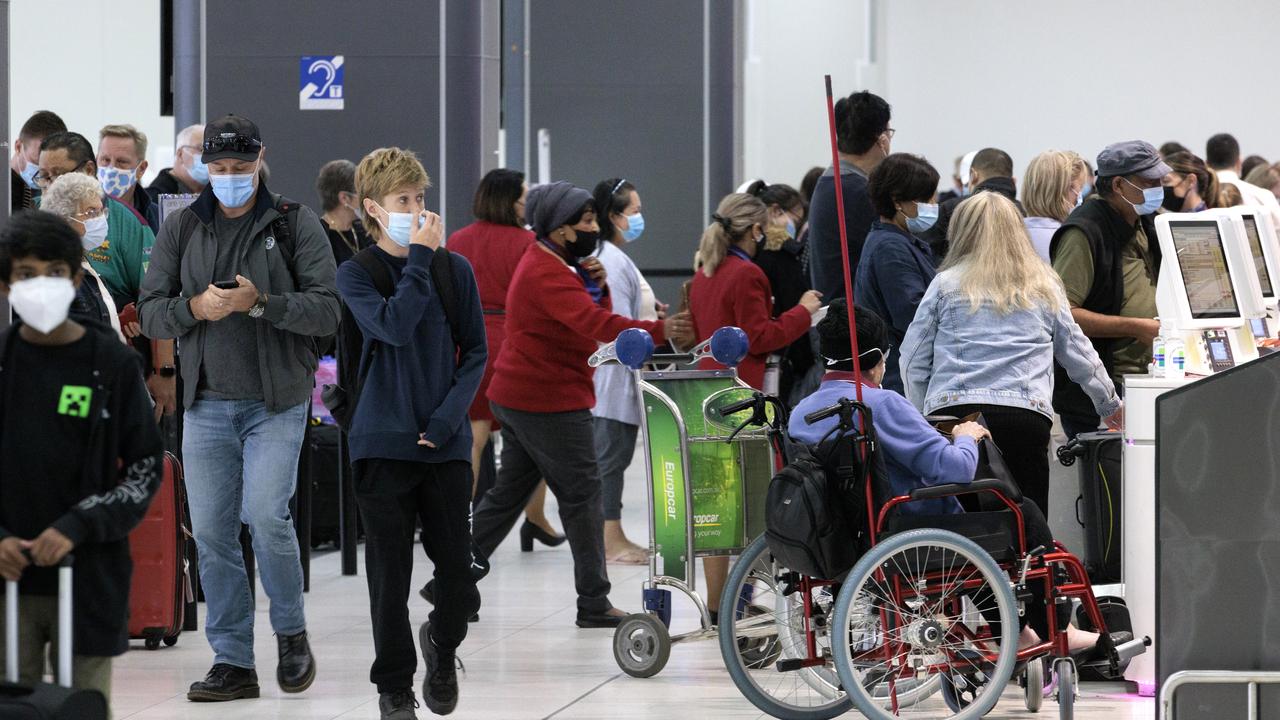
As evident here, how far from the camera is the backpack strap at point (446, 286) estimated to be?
193 inches

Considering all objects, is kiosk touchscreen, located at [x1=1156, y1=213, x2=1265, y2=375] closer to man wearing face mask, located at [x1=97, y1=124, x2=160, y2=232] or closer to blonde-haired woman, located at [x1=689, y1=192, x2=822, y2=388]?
blonde-haired woman, located at [x1=689, y1=192, x2=822, y2=388]

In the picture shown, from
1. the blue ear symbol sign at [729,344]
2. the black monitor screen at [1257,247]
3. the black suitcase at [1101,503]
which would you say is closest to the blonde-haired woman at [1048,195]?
the black monitor screen at [1257,247]

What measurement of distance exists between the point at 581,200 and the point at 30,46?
23.7ft

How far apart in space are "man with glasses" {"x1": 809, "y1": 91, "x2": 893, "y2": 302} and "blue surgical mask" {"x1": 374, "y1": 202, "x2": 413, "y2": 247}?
191cm

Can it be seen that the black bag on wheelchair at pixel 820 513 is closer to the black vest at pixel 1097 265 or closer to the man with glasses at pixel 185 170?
the black vest at pixel 1097 265

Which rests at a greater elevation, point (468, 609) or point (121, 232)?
point (121, 232)

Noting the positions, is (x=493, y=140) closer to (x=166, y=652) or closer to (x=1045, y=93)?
(x=166, y=652)

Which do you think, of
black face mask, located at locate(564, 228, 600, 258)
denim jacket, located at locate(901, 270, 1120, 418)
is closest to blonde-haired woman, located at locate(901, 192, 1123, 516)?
denim jacket, located at locate(901, 270, 1120, 418)

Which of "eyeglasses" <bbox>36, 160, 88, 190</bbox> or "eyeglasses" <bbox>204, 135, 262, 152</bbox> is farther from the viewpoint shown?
"eyeglasses" <bbox>36, 160, 88, 190</bbox>

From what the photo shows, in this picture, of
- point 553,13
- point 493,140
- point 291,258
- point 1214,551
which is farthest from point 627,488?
point 1214,551

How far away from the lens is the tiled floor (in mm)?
5262

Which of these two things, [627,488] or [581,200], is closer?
[581,200]

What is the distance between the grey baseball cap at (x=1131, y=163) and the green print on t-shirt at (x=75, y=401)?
3806 mm

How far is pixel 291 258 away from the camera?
17.5 feet
